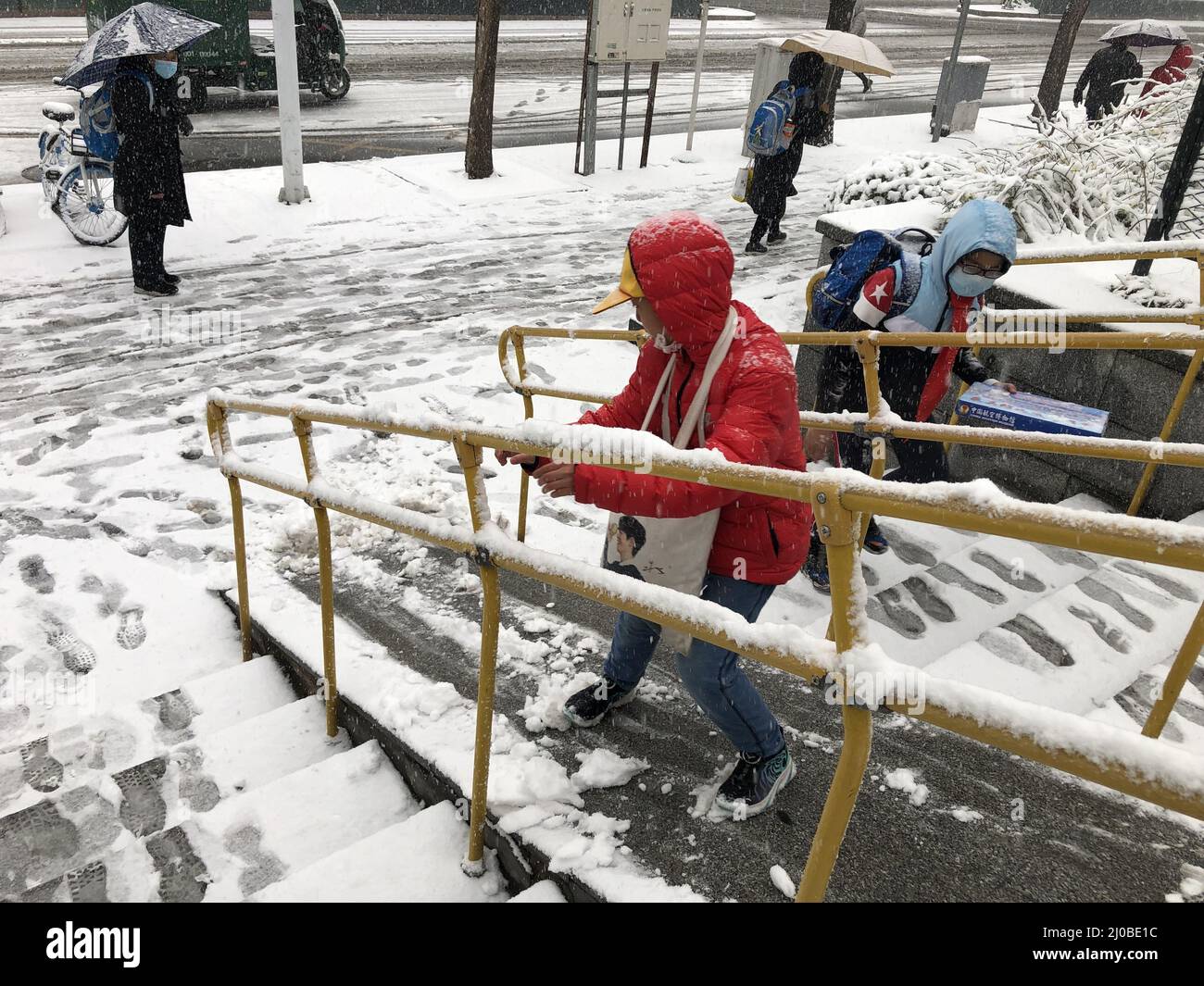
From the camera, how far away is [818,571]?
3.83 metres

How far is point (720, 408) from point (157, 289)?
6687 mm

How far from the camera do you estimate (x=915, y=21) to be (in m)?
30.4

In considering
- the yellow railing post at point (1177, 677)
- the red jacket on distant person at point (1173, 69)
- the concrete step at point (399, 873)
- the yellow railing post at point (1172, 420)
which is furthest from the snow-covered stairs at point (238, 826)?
the red jacket on distant person at point (1173, 69)

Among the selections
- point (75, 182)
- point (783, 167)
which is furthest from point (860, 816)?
point (75, 182)

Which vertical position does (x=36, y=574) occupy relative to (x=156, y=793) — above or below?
below

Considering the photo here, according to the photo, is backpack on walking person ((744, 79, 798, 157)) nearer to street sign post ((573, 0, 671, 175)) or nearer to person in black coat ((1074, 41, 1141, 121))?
street sign post ((573, 0, 671, 175))

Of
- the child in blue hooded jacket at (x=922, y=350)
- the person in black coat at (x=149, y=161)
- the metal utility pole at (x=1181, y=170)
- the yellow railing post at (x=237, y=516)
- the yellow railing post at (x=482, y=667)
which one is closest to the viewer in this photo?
the yellow railing post at (x=482, y=667)

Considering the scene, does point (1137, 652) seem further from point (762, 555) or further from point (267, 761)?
point (267, 761)

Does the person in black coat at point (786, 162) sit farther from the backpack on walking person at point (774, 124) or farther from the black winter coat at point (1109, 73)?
the black winter coat at point (1109, 73)

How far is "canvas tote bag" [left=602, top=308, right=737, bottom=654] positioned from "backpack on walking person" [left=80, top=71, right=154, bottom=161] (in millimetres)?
6511

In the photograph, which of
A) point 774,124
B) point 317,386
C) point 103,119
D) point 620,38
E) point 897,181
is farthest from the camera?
point 620,38

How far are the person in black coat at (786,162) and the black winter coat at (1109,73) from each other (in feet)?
15.0

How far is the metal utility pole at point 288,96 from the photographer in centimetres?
832

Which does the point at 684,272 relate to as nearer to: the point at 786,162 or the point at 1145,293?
the point at 1145,293
